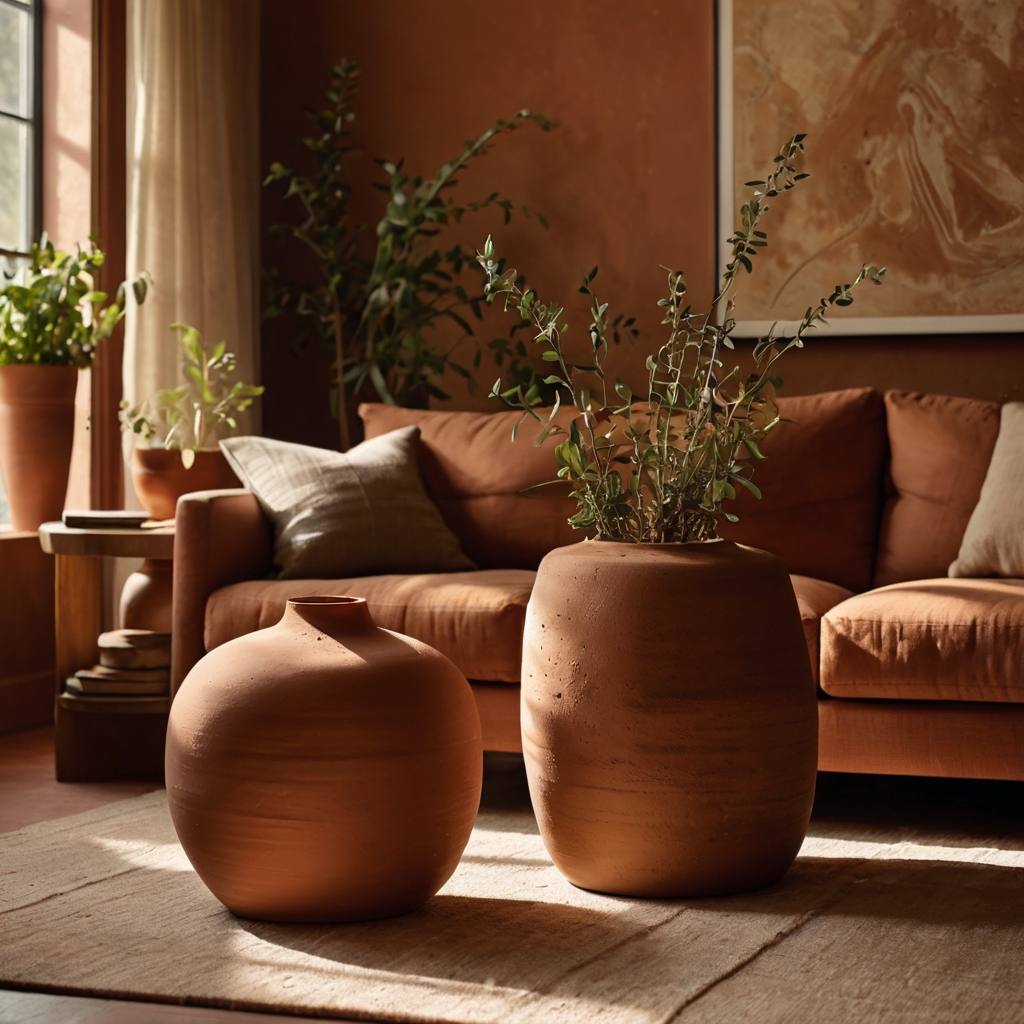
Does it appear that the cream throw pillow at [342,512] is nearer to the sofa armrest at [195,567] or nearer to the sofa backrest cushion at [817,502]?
the sofa armrest at [195,567]

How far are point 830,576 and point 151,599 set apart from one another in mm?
1664

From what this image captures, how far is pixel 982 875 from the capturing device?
2.33 meters

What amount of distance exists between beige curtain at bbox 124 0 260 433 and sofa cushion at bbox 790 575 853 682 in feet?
6.44

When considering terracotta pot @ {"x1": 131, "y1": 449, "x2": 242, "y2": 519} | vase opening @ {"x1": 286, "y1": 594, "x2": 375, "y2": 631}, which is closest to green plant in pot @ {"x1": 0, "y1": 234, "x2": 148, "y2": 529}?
terracotta pot @ {"x1": 131, "y1": 449, "x2": 242, "y2": 519}

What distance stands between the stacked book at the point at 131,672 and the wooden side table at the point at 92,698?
24 millimetres

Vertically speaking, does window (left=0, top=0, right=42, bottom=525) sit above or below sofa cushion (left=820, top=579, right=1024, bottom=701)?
above

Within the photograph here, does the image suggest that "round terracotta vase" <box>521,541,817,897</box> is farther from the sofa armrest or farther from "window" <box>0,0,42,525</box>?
"window" <box>0,0,42,525</box>

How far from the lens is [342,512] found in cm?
326

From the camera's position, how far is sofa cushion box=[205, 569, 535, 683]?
2785mm

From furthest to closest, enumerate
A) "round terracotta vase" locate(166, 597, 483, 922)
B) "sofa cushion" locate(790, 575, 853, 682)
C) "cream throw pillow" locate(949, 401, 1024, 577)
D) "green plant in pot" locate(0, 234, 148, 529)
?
"green plant in pot" locate(0, 234, 148, 529) < "cream throw pillow" locate(949, 401, 1024, 577) < "sofa cushion" locate(790, 575, 853, 682) < "round terracotta vase" locate(166, 597, 483, 922)

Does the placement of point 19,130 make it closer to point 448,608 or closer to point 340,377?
point 340,377

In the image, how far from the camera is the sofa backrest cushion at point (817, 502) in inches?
132

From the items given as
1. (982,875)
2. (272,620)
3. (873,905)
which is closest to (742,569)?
(873,905)

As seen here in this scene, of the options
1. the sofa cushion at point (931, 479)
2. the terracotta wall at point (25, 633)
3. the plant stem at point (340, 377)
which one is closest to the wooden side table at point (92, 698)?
the terracotta wall at point (25, 633)
